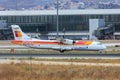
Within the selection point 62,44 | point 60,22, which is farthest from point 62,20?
point 62,44

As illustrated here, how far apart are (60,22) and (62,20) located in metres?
2.10

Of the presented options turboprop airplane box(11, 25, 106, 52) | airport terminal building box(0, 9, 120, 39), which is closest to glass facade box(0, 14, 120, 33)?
airport terminal building box(0, 9, 120, 39)

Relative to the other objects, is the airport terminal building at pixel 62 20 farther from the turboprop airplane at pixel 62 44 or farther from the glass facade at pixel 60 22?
the turboprop airplane at pixel 62 44

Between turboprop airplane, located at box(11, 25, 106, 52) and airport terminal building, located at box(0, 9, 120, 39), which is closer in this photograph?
turboprop airplane, located at box(11, 25, 106, 52)

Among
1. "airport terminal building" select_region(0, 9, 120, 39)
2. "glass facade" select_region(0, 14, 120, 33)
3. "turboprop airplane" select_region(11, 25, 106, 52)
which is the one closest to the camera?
"turboprop airplane" select_region(11, 25, 106, 52)

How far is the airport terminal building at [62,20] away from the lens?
160375 millimetres

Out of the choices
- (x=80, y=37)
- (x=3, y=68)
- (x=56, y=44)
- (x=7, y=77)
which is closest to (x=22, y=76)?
(x=7, y=77)

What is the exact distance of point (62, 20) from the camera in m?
166

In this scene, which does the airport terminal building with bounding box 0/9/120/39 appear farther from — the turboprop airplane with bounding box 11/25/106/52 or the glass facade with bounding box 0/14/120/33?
the turboprop airplane with bounding box 11/25/106/52

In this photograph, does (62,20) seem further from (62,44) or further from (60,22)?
(62,44)

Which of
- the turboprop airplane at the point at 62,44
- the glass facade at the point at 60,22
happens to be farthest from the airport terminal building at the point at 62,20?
the turboprop airplane at the point at 62,44

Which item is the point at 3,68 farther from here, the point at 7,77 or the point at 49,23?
the point at 49,23

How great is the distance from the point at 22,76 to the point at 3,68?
573 cm

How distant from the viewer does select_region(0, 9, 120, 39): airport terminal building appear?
6314 inches
